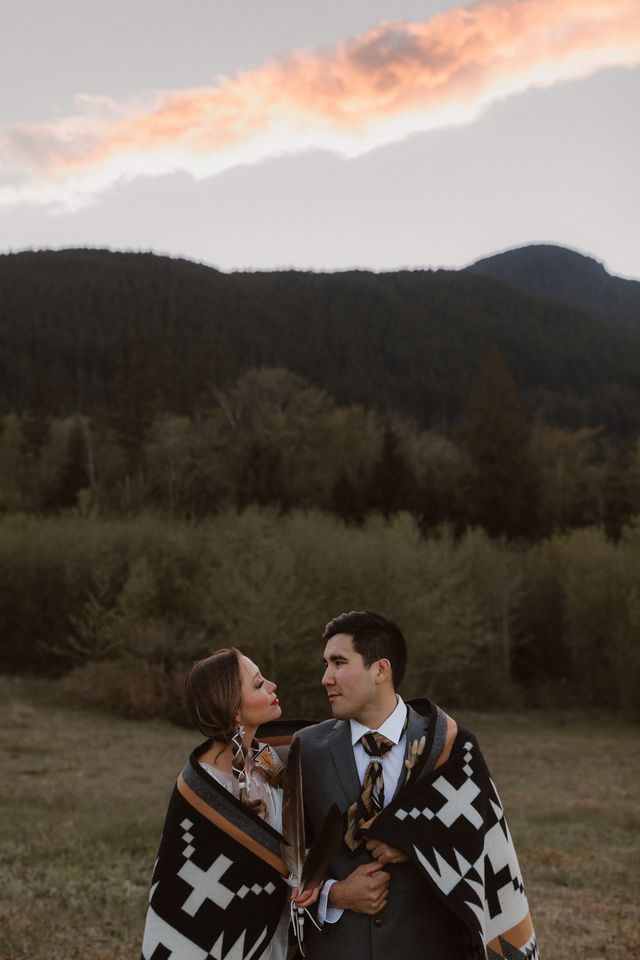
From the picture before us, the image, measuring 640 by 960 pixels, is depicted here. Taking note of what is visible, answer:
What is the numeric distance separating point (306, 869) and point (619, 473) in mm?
61948

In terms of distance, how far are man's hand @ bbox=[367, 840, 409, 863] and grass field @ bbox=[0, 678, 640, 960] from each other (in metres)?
5.05

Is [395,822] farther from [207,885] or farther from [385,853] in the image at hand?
[207,885]

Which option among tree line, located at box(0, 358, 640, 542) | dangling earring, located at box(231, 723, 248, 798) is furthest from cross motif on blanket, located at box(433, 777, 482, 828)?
tree line, located at box(0, 358, 640, 542)

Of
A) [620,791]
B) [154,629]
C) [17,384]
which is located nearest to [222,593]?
[154,629]

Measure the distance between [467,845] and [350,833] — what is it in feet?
1.57

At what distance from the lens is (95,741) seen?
2939cm

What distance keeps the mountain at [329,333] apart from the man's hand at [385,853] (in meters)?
93.0

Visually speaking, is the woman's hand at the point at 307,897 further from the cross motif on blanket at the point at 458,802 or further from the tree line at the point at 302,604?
the tree line at the point at 302,604

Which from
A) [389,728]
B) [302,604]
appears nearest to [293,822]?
[389,728]

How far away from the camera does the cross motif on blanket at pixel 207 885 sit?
3.69 metres

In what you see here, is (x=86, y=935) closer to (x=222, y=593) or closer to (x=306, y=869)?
(x=306, y=869)

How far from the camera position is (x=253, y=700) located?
3.78m

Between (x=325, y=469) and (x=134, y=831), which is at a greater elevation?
(x=325, y=469)

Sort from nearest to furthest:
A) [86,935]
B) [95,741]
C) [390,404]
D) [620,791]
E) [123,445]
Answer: [86,935], [620,791], [95,741], [123,445], [390,404]
